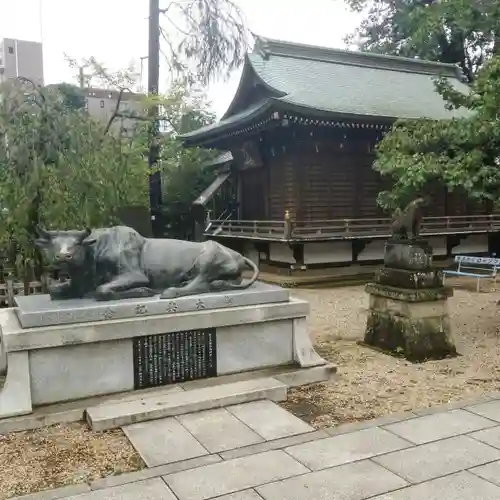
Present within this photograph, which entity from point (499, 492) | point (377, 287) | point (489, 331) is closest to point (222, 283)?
point (377, 287)

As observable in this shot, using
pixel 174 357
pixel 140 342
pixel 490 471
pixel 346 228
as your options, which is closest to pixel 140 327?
pixel 140 342

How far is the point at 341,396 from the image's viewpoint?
5113 millimetres

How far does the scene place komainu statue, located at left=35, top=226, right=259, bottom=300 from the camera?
4996 millimetres

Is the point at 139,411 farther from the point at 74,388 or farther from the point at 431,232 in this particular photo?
the point at 431,232

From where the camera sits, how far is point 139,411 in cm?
446

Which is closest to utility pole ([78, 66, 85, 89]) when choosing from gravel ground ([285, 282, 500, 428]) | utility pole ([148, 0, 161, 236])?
utility pole ([148, 0, 161, 236])

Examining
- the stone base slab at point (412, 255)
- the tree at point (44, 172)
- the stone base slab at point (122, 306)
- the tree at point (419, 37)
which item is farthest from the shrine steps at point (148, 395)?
the tree at point (419, 37)

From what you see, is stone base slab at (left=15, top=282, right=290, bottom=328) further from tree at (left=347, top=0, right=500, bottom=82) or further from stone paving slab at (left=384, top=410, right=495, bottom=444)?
tree at (left=347, top=0, right=500, bottom=82)

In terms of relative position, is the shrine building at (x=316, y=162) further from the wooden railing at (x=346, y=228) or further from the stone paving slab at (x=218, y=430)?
the stone paving slab at (x=218, y=430)

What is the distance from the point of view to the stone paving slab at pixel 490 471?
3.38 meters

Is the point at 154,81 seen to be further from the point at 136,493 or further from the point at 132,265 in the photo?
the point at 136,493

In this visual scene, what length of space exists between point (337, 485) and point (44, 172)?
21.1ft

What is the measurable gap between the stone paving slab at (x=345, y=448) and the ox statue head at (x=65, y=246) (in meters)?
2.60

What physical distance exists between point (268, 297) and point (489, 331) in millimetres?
4285
